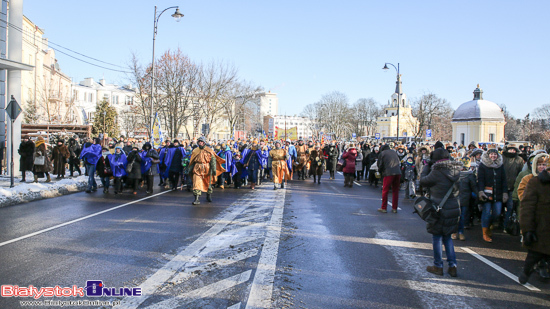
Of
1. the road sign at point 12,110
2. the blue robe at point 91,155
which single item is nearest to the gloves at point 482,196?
the blue robe at point 91,155

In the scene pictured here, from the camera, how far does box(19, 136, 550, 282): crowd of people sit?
565 cm

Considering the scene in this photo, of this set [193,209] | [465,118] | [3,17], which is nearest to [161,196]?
[193,209]

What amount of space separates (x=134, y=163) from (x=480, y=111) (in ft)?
227

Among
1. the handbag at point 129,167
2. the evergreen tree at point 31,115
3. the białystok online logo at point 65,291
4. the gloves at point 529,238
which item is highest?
the evergreen tree at point 31,115

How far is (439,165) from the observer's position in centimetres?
602

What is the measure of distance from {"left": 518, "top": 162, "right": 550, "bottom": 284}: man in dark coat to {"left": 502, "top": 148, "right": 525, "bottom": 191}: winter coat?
3.72 meters

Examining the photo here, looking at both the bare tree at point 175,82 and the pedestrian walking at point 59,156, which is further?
the bare tree at point 175,82

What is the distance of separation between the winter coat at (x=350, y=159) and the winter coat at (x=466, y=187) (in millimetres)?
9873

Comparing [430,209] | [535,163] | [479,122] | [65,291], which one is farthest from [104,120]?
[479,122]

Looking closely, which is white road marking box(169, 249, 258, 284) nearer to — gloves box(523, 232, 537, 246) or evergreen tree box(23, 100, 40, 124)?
gloves box(523, 232, 537, 246)

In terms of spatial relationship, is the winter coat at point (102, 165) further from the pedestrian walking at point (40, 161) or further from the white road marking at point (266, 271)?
the white road marking at point (266, 271)

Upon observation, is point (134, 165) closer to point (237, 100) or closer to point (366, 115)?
point (237, 100)

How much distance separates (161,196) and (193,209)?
320cm

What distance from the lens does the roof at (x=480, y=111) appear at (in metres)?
69.3
